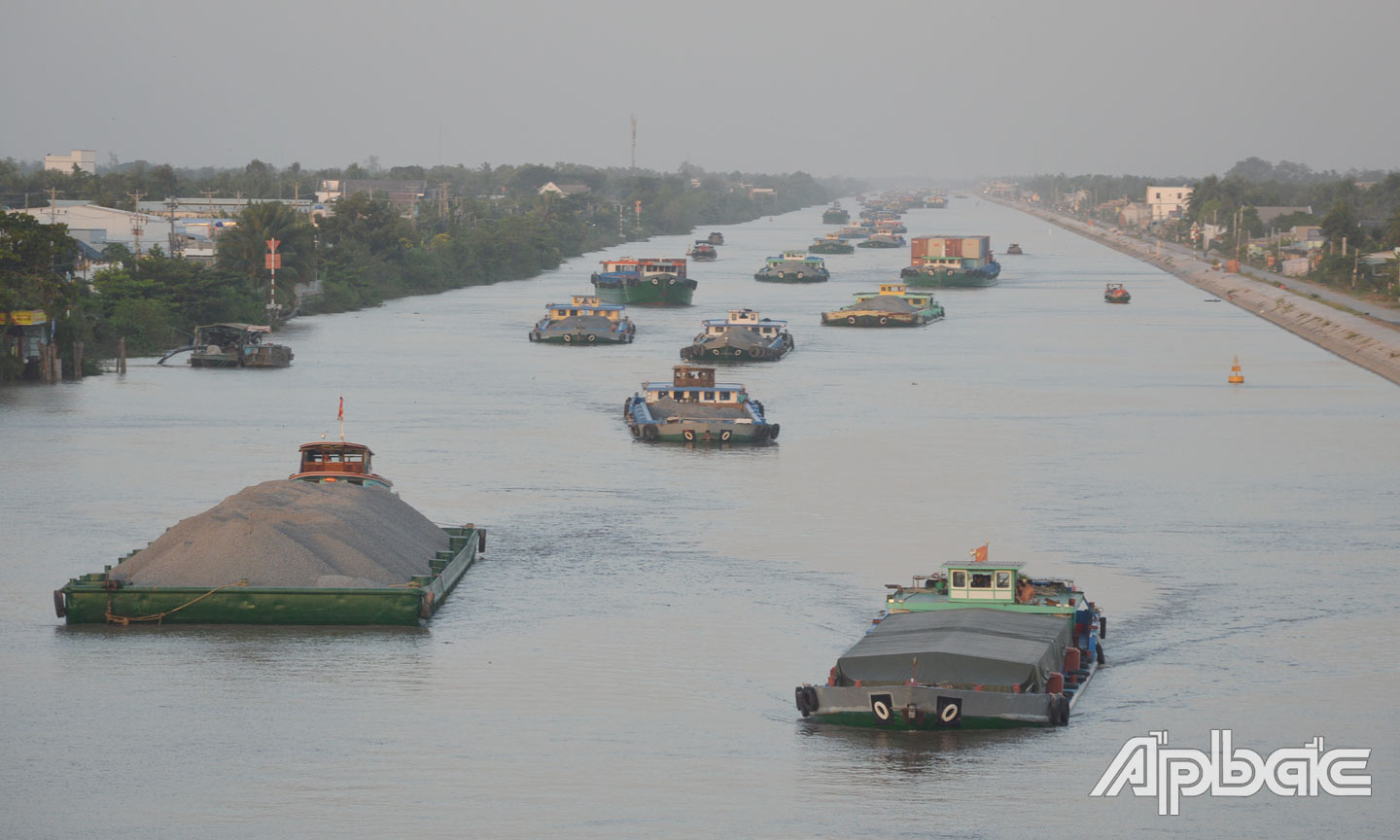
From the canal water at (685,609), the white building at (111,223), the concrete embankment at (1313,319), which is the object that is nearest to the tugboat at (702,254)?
the concrete embankment at (1313,319)

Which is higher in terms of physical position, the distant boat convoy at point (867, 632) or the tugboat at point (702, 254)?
the tugboat at point (702, 254)

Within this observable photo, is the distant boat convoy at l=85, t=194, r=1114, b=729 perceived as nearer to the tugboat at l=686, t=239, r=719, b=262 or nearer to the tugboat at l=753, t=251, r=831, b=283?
the tugboat at l=753, t=251, r=831, b=283

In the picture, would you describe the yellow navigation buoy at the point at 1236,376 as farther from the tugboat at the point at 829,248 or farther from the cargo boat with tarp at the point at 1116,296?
the tugboat at the point at 829,248

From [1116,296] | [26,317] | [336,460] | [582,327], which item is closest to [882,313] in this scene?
[582,327]

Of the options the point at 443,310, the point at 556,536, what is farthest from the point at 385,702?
the point at 443,310

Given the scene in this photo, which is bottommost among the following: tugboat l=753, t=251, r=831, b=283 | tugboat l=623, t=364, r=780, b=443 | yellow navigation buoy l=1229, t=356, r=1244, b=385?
yellow navigation buoy l=1229, t=356, r=1244, b=385

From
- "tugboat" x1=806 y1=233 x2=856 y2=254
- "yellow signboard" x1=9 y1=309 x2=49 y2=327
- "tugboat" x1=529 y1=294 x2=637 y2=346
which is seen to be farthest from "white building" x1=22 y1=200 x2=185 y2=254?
"tugboat" x1=806 y1=233 x2=856 y2=254
